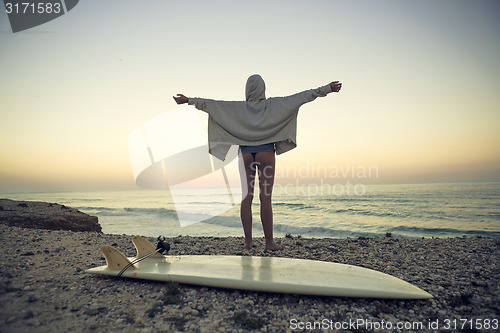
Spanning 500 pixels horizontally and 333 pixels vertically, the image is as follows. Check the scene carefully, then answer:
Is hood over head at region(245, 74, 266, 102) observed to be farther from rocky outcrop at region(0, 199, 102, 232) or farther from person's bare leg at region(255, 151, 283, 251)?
rocky outcrop at region(0, 199, 102, 232)

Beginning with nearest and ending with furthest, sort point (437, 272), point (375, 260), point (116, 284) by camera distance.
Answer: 1. point (116, 284)
2. point (437, 272)
3. point (375, 260)

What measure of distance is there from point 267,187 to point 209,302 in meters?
1.91

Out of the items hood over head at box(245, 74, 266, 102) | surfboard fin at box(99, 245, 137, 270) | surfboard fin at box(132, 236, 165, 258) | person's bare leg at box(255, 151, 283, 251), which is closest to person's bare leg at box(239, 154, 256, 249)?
person's bare leg at box(255, 151, 283, 251)

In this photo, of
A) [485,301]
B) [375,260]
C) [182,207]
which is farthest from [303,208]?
[485,301]

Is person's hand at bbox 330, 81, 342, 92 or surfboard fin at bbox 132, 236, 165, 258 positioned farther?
person's hand at bbox 330, 81, 342, 92

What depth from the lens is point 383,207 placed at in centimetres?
1848

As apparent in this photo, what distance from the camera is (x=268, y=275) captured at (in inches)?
115

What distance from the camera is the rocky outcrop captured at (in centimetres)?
685

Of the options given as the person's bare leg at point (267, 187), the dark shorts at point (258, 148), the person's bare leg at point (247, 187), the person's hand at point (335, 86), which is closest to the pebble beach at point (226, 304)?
the person's bare leg at point (267, 187)

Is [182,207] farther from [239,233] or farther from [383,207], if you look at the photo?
[383,207]

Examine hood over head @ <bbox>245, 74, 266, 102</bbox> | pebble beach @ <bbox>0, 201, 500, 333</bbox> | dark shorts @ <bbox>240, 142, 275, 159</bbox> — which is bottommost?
pebble beach @ <bbox>0, 201, 500, 333</bbox>

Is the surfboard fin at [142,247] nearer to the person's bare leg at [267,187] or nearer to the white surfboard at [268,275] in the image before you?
the white surfboard at [268,275]

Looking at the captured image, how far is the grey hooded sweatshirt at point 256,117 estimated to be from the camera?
4.20 m

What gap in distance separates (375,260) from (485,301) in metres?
1.40
